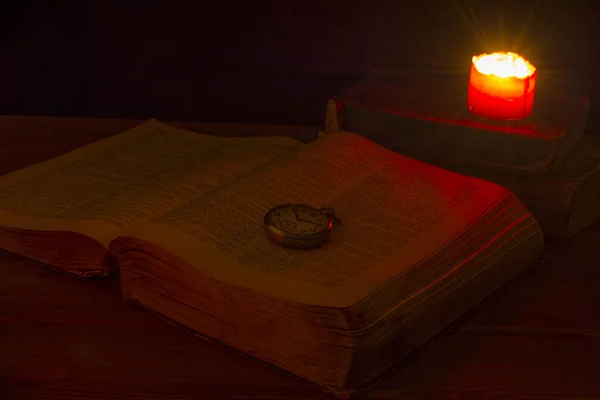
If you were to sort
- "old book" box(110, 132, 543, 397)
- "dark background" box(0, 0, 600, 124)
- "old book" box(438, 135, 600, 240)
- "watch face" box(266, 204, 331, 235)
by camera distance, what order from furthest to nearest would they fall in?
"dark background" box(0, 0, 600, 124), "old book" box(438, 135, 600, 240), "watch face" box(266, 204, 331, 235), "old book" box(110, 132, 543, 397)

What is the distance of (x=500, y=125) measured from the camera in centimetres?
103

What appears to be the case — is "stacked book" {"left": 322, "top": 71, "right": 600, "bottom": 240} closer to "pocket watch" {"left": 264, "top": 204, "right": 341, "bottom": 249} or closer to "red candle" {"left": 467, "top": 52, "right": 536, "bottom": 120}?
"red candle" {"left": 467, "top": 52, "right": 536, "bottom": 120}

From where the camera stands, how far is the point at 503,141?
3.32 ft

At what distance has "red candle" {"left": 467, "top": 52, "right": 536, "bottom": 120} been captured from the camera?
40.6 inches

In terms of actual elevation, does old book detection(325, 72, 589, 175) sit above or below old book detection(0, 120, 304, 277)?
above

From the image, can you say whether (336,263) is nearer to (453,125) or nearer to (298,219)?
(298,219)

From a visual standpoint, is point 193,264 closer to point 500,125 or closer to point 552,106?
point 500,125

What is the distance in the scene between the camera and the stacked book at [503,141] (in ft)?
3.24

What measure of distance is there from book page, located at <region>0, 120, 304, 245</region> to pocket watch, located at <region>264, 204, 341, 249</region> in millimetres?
142

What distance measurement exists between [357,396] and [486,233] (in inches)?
9.8

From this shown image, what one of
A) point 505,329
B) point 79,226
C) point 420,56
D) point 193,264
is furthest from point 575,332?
point 420,56

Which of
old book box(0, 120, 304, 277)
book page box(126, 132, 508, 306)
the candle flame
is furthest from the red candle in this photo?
old book box(0, 120, 304, 277)

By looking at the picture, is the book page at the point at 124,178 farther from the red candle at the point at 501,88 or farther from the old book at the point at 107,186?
the red candle at the point at 501,88

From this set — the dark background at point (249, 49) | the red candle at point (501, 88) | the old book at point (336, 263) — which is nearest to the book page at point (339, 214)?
the old book at point (336, 263)
